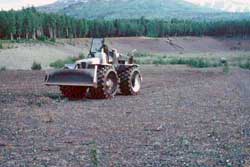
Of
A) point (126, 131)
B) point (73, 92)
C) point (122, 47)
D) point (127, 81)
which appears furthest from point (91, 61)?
point (122, 47)

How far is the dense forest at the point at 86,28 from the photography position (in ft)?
369

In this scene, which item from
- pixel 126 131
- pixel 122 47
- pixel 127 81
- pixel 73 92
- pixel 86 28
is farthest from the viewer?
pixel 86 28

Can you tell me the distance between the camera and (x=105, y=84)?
2244cm

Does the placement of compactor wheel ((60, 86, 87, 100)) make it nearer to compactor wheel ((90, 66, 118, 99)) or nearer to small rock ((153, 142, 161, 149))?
compactor wheel ((90, 66, 118, 99))

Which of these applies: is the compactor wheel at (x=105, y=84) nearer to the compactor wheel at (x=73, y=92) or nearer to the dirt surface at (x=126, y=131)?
the dirt surface at (x=126, y=131)

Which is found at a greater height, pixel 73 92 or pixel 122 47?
pixel 73 92

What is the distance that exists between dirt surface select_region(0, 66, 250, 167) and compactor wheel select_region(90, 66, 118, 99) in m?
0.41

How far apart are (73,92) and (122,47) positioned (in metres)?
92.8

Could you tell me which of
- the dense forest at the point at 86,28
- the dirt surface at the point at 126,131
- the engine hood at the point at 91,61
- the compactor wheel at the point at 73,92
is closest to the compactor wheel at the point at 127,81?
the dirt surface at the point at 126,131

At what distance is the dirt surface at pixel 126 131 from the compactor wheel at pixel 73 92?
424mm

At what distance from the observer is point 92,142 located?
13156mm

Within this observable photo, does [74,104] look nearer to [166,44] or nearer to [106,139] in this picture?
[106,139]

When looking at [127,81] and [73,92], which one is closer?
[73,92]

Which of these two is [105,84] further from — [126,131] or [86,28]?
[86,28]
